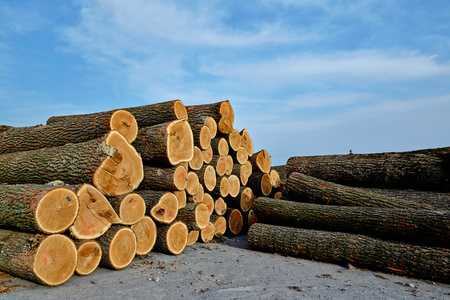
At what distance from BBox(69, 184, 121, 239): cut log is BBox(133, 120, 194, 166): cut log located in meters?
1.22

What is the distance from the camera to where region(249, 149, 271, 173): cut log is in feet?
26.9

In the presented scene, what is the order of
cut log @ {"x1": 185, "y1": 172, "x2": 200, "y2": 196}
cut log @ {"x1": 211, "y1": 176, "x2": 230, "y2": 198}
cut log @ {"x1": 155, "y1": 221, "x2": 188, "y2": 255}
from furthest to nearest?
cut log @ {"x1": 211, "y1": 176, "x2": 230, "y2": 198}, cut log @ {"x1": 185, "y1": 172, "x2": 200, "y2": 196}, cut log @ {"x1": 155, "y1": 221, "x2": 188, "y2": 255}

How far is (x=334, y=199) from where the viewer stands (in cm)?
616

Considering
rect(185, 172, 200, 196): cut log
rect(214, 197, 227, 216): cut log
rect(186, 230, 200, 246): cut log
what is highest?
rect(185, 172, 200, 196): cut log

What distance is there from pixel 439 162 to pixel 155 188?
5.77 m

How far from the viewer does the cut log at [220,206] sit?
23.6 feet

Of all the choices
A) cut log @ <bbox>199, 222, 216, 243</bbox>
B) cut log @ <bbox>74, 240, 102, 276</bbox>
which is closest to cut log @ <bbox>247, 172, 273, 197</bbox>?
cut log @ <bbox>199, 222, 216, 243</bbox>

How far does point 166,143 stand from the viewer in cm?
523

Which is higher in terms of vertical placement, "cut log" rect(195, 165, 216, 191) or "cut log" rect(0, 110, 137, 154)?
"cut log" rect(0, 110, 137, 154)

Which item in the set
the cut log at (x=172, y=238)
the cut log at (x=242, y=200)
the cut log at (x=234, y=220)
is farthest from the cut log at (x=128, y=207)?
the cut log at (x=242, y=200)

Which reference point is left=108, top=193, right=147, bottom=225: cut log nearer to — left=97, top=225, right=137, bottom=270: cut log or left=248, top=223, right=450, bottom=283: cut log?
left=97, top=225, right=137, bottom=270: cut log

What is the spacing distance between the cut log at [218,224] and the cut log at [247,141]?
195 centimetres

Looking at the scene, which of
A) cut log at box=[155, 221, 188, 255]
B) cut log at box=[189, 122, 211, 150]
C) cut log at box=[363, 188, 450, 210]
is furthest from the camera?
cut log at box=[189, 122, 211, 150]

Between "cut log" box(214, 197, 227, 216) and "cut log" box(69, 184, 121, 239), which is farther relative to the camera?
"cut log" box(214, 197, 227, 216)
